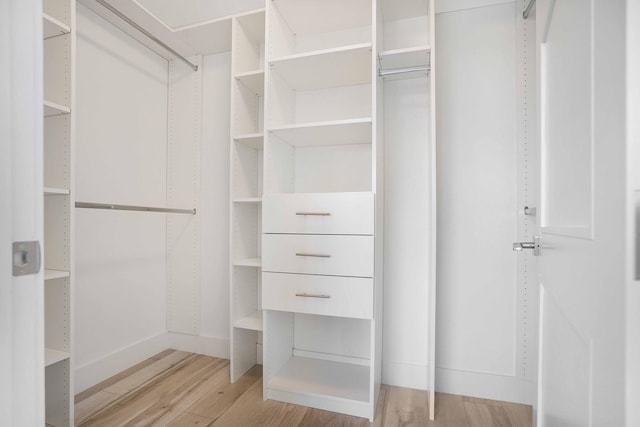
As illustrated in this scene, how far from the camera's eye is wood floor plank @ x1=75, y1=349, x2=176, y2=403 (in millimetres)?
1599

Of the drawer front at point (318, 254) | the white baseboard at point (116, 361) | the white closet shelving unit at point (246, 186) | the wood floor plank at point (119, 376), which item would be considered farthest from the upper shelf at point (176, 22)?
the wood floor plank at point (119, 376)

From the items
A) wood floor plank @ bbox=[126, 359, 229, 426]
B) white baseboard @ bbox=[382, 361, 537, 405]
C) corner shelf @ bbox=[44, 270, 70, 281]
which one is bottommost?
wood floor plank @ bbox=[126, 359, 229, 426]

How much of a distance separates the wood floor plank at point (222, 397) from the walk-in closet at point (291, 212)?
0.5 inches

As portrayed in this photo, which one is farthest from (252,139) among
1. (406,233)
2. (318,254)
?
(406,233)

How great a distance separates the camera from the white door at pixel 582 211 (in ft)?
1.31

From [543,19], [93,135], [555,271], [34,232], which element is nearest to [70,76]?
[93,135]

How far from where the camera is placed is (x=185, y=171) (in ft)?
7.15

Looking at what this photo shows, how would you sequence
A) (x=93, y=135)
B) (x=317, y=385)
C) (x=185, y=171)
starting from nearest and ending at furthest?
(x=317, y=385)
(x=93, y=135)
(x=185, y=171)

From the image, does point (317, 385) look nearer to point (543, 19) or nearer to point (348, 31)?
point (543, 19)

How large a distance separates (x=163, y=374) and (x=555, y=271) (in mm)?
2060

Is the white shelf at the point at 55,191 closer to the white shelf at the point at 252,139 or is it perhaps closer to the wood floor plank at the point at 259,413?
the white shelf at the point at 252,139

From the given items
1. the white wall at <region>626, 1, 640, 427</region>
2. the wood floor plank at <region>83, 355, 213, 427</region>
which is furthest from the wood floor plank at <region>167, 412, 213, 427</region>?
the white wall at <region>626, 1, 640, 427</region>

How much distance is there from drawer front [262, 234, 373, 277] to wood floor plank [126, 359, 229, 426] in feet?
2.59

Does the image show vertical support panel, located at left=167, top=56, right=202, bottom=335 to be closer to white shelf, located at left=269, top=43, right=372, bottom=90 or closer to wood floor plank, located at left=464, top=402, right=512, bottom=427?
white shelf, located at left=269, top=43, right=372, bottom=90
